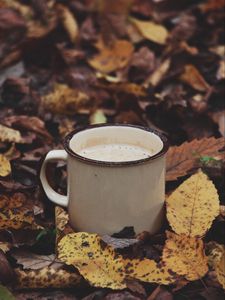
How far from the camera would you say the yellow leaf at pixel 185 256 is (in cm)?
94

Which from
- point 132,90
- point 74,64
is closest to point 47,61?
point 74,64

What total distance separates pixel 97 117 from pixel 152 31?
0.46 meters

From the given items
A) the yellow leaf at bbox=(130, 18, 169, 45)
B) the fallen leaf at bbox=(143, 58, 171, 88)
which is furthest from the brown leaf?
the yellow leaf at bbox=(130, 18, 169, 45)

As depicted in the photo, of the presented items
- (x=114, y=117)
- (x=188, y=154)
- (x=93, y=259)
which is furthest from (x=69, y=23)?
(x=93, y=259)

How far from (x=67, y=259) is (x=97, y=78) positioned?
693 mm

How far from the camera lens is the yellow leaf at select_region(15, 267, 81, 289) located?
3.11 feet

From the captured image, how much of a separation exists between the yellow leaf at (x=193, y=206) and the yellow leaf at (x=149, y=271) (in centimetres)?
8

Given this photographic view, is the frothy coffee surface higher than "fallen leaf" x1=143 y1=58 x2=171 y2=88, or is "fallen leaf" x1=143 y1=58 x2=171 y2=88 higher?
the frothy coffee surface

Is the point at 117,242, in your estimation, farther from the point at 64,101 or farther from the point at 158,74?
the point at 158,74

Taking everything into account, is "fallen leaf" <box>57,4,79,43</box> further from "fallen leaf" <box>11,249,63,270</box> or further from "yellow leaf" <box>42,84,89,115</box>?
"fallen leaf" <box>11,249,63,270</box>

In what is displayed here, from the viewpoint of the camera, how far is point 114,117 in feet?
4.76

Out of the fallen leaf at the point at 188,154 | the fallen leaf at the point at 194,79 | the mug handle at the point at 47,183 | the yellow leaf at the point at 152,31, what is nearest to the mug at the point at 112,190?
the mug handle at the point at 47,183

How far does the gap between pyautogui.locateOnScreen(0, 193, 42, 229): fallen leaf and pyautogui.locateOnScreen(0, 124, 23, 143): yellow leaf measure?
0.25 m

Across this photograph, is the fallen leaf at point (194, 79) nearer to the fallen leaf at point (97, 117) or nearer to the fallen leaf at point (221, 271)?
the fallen leaf at point (97, 117)
